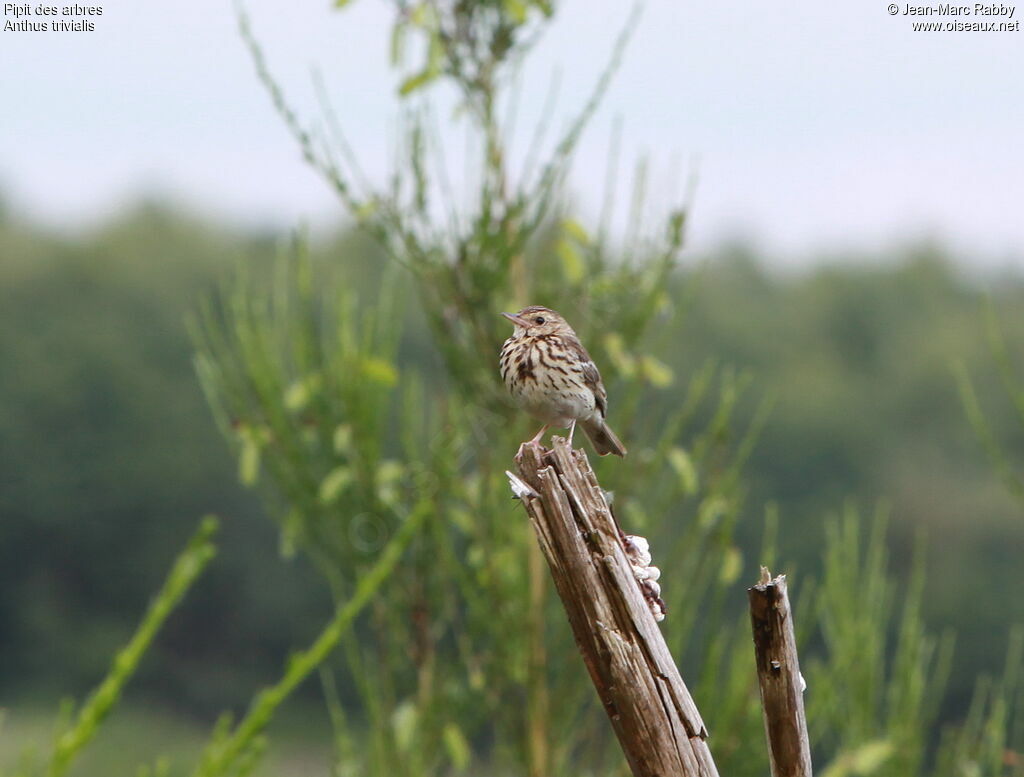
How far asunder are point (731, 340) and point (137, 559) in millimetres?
24466

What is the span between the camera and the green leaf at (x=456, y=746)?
649 centimetres

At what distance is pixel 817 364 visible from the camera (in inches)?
2382

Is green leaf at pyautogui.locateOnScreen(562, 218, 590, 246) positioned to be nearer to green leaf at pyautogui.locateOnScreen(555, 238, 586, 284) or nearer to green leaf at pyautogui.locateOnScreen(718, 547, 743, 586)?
green leaf at pyautogui.locateOnScreen(555, 238, 586, 284)

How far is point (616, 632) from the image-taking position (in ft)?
9.62

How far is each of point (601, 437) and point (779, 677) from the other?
2.75 metres

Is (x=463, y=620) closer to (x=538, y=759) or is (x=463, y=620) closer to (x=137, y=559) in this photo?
(x=538, y=759)

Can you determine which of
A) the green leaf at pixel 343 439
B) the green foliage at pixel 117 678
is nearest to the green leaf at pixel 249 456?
the green leaf at pixel 343 439

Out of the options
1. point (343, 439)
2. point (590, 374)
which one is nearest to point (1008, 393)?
point (590, 374)

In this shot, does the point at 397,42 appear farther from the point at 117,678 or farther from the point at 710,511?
the point at 117,678

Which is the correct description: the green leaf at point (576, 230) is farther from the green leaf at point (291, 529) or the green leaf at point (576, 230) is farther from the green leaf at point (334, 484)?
the green leaf at point (291, 529)

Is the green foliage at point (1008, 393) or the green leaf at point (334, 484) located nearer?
the green foliage at point (1008, 393)

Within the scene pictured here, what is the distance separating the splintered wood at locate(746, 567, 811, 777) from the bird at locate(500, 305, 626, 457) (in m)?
2.25

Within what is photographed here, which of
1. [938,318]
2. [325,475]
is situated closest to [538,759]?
[325,475]

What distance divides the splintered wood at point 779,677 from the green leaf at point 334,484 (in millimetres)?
3629
